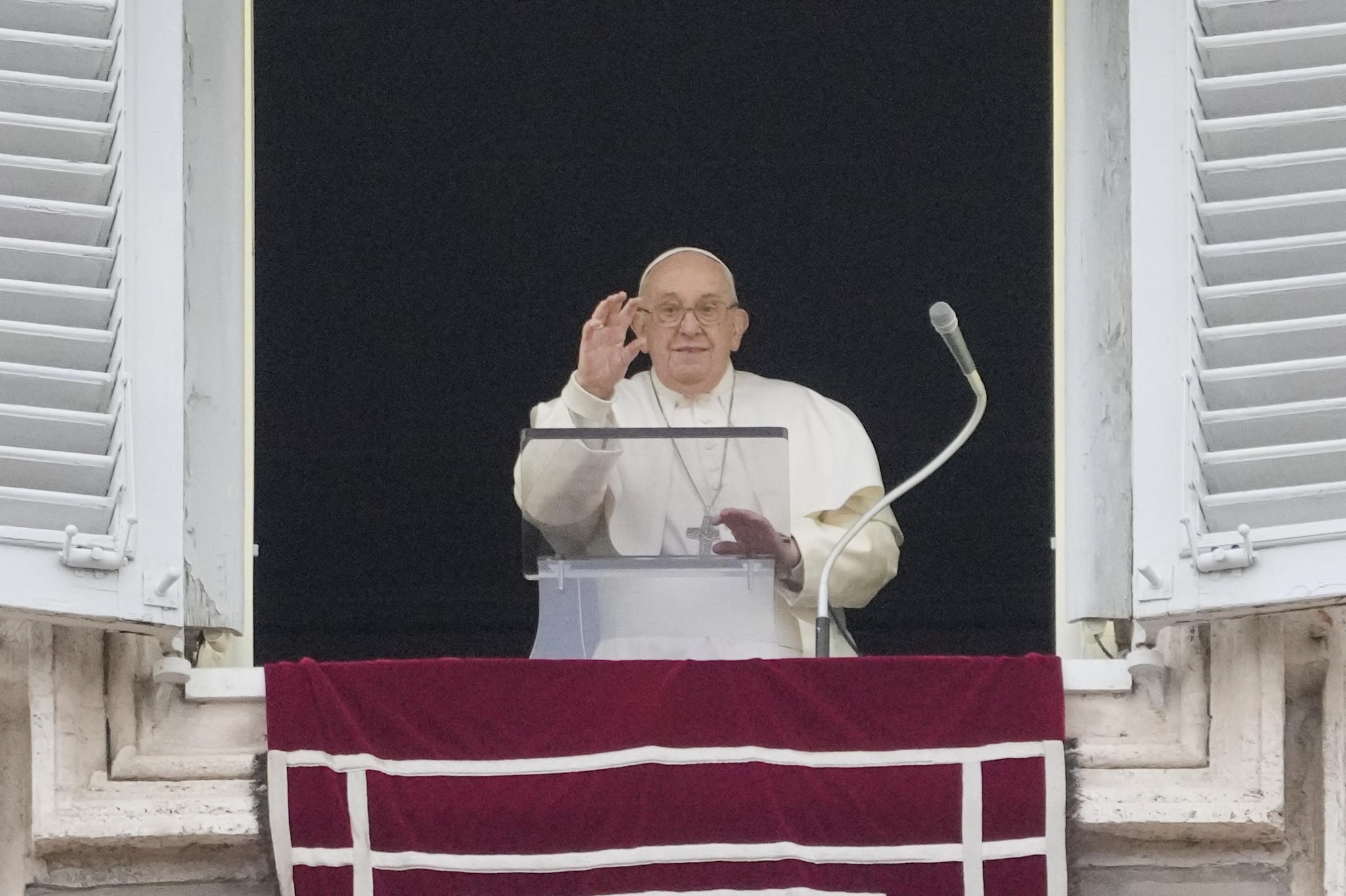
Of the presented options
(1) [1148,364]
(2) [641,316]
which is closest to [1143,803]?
(1) [1148,364]

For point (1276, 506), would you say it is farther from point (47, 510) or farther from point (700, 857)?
point (47, 510)

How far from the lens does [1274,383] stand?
4820mm

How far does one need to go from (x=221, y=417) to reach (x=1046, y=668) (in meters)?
→ 1.49

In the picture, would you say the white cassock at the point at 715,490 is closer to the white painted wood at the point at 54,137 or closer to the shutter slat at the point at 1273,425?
the shutter slat at the point at 1273,425

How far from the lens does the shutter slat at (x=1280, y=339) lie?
4.82 meters

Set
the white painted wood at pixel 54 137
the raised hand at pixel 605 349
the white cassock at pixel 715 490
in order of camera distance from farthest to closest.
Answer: the raised hand at pixel 605 349 → the white cassock at pixel 715 490 → the white painted wood at pixel 54 137

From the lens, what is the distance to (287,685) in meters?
4.84

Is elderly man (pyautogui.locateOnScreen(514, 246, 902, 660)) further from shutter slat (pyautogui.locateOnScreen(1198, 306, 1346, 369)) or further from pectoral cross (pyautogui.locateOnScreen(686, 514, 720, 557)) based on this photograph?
shutter slat (pyautogui.locateOnScreen(1198, 306, 1346, 369))

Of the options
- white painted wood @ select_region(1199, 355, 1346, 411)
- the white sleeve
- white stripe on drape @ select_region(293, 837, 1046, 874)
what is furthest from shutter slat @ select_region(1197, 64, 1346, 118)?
white stripe on drape @ select_region(293, 837, 1046, 874)

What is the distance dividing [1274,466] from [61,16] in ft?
6.90

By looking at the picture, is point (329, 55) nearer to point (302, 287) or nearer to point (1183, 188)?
point (302, 287)

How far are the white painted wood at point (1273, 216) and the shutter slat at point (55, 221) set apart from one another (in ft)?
5.83

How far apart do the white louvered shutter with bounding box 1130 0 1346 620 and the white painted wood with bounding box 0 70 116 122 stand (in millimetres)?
1688

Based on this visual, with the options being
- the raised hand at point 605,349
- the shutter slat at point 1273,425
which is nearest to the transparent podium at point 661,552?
the raised hand at point 605,349
